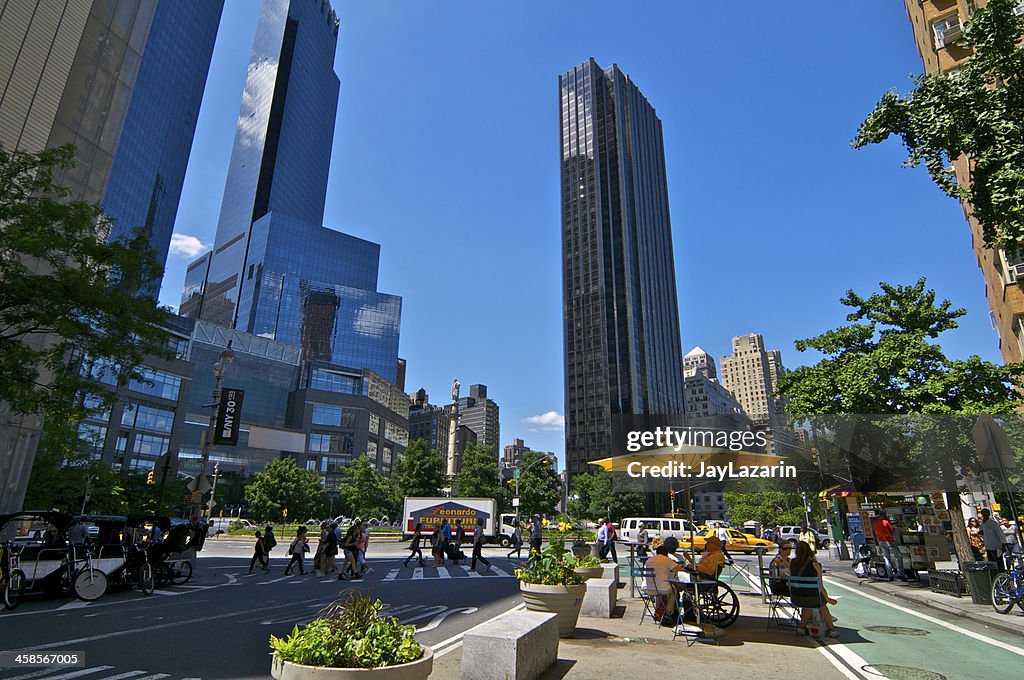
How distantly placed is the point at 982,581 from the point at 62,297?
20.8 meters

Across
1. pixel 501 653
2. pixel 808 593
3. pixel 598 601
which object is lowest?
pixel 598 601

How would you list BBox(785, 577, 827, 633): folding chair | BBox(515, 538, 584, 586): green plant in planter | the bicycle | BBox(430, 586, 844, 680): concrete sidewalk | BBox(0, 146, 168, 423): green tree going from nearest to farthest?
BBox(430, 586, 844, 680): concrete sidewalk, BBox(515, 538, 584, 586): green plant in planter, BBox(785, 577, 827, 633): folding chair, the bicycle, BBox(0, 146, 168, 423): green tree

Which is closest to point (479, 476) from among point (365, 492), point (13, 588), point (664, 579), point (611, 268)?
point (365, 492)

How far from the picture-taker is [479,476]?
61469 millimetres

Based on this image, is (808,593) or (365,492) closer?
(808,593)

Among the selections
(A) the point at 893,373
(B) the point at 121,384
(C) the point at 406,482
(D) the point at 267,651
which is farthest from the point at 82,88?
(C) the point at 406,482

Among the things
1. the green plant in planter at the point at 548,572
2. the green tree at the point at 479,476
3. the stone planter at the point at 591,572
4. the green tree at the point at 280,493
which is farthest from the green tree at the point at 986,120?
the green tree at the point at 280,493

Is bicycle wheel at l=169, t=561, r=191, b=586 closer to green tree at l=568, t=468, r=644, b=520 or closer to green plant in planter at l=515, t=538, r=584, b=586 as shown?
green plant in planter at l=515, t=538, r=584, b=586

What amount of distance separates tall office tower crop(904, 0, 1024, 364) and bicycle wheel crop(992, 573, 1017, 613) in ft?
49.9

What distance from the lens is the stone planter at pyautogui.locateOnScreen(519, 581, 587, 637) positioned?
809 cm

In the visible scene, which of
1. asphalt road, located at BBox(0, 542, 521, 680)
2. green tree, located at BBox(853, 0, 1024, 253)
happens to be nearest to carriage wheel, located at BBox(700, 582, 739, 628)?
asphalt road, located at BBox(0, 542, 521, 680)

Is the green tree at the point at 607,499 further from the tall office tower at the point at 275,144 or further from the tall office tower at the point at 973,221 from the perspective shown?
the tall office tower at the point at 275,144

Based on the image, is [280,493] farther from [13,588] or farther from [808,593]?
[808,593]

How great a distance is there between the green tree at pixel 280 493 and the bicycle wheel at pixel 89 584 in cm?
4747
